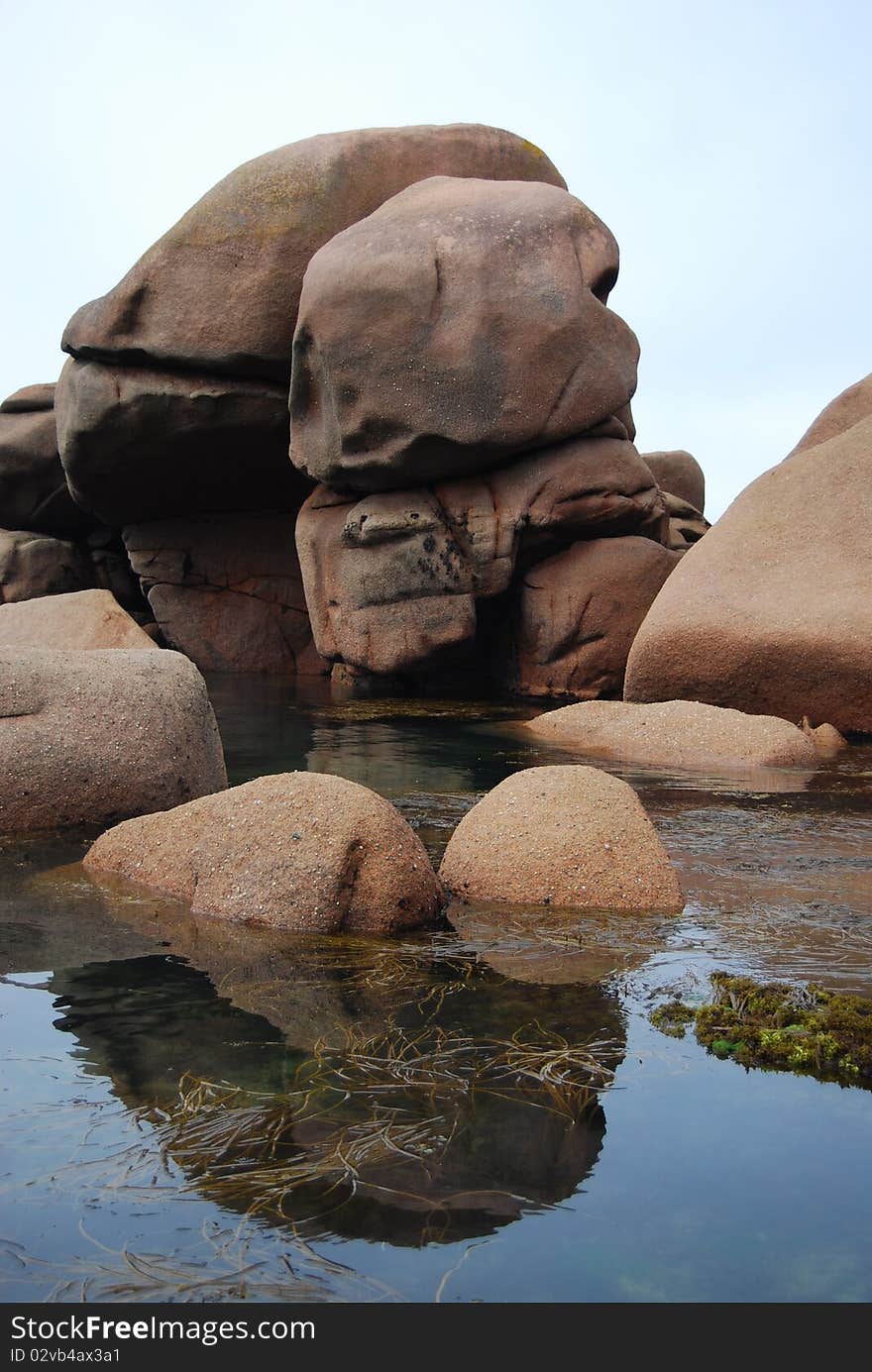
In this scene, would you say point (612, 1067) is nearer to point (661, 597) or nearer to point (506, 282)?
point (661, 597)

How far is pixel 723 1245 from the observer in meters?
2.80

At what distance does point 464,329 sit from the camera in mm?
14734

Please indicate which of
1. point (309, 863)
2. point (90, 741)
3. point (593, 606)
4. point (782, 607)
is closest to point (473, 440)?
point (593, 606)

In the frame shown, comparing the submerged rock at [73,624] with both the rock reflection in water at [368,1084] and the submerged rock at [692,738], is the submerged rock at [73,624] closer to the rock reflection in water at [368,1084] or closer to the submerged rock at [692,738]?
the submerged rock at [692,738]

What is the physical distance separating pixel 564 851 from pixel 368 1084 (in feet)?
7.50

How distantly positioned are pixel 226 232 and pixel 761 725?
10.2 m

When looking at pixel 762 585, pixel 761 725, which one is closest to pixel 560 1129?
pixel 761 725

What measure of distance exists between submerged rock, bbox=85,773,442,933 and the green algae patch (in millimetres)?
1416

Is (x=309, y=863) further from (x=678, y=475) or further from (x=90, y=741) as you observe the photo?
(x=678, y=475)

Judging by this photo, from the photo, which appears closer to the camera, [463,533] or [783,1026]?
[783,1026]

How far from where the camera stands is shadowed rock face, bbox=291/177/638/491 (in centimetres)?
1475

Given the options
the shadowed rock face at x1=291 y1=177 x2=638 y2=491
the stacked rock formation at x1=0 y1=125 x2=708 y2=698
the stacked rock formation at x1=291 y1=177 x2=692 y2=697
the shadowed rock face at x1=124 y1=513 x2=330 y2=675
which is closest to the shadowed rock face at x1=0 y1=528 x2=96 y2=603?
the shadowed rock face at x1=124 y1=513 x2=330 y2=675

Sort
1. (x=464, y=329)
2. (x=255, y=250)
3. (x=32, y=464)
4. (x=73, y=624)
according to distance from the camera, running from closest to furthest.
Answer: (x=464, y=329) < (x=73, y=624) < (x=255, y=250) < (x=32, y=464)

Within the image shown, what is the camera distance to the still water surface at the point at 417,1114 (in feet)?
8.87
